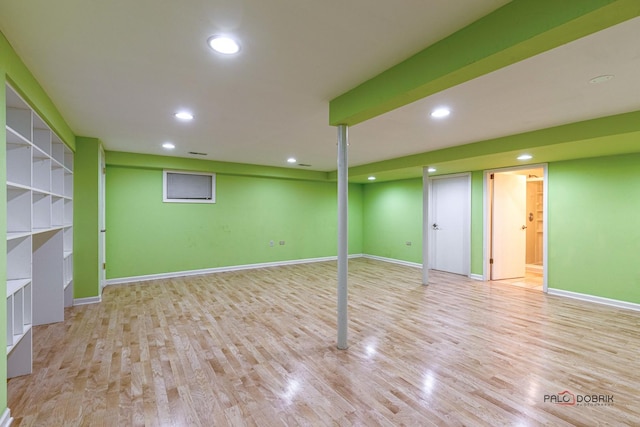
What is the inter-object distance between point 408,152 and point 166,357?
4.60 metres

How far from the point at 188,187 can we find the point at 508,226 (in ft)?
22.0

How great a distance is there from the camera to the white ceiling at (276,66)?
162cm

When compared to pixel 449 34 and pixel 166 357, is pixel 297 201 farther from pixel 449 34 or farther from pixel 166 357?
pixel 449 34

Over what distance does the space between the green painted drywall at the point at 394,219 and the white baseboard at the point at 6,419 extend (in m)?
6.99

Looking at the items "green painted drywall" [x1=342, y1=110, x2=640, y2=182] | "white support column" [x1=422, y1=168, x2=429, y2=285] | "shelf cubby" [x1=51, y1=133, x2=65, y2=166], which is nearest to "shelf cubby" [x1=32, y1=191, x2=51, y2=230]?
"shelf cubby" [x1=51, y1=133, x2=65, y2=166]

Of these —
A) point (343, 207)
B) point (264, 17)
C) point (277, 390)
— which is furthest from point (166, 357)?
point (264, 17)

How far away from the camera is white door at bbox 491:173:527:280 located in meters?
6.04

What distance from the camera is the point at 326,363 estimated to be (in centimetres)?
269

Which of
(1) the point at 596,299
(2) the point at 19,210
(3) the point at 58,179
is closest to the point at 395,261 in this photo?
(1) the point at 596,299

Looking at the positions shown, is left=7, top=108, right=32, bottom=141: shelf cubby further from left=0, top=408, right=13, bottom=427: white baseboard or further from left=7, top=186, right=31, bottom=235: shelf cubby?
left=0, top=408, right=13, bottom=427: white baseboard

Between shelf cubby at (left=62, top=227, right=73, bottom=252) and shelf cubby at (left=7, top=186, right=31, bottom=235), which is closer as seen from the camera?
shelf cubby at (left=7, top=186, right=31, bottom=235)

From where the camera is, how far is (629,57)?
1976mm

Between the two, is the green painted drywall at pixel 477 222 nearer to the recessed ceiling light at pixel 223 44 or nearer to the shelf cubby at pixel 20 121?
the recessed ceiling light at pixel 223 44

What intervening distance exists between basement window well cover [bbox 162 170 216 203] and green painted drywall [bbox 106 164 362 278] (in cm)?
12
